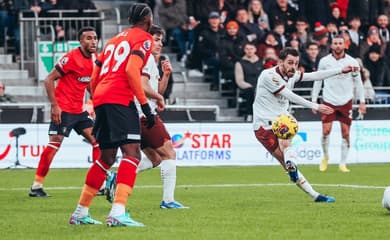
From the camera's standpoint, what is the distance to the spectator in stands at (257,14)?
31375mm

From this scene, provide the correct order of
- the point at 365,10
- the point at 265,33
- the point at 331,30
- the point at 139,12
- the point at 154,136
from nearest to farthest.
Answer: the point at 139,12 < the point at 154,136 < the point at 265,33 < the point at 331,30 < the point at 365,10

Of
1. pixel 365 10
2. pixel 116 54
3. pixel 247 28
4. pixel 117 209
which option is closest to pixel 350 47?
pixel 365 10

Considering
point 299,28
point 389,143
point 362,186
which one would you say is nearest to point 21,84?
point 299,28

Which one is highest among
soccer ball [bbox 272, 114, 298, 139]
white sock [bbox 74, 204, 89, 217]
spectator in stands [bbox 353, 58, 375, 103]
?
soccer ball [bbox 272, 114, 298, 139]

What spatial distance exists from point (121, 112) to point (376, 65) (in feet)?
63.1

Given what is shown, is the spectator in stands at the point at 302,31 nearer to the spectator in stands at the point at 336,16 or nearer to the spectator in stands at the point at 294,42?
the spectator in stands at the point at 294,42

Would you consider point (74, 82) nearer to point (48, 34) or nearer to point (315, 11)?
point (48, 34)

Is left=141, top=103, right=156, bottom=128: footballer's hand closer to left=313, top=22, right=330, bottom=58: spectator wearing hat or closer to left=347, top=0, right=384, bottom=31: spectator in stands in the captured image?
left=313, top=22, right=330, bottom=58: spectator wearing hat

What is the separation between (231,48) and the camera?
98.6 feet

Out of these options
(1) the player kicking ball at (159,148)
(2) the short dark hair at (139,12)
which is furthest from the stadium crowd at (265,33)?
(2) the short dark hair at (139,12)

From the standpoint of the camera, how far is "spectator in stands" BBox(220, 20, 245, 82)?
30.0 m

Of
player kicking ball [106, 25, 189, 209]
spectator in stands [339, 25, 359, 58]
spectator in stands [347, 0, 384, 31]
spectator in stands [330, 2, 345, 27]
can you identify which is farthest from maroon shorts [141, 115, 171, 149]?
spectator in stands [347, 0, 384, 31]

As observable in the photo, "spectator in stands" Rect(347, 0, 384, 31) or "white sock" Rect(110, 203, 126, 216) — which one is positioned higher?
"white sock" Rect(110, 203, 126, 216)

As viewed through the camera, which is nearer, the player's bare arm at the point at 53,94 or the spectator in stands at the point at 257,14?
the player's bare arm at the point at 53,94
